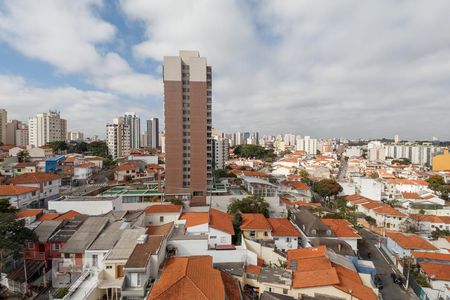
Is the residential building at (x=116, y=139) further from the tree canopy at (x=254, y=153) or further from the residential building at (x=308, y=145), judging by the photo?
the residential building at (x=308, y=145)

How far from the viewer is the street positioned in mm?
16316

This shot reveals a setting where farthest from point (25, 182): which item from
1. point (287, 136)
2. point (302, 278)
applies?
point (287, 136)

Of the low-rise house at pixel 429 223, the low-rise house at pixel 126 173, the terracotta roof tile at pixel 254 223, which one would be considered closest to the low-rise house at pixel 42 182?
the low-rise house at pixel 126 173

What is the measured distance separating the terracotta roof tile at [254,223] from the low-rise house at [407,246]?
11.6 metres

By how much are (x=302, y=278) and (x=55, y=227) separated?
1579 centimetres

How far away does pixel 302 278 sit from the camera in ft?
43.1

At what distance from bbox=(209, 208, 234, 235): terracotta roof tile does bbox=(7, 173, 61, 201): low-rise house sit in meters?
20.4

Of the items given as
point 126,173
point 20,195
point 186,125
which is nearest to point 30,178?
point 20,195

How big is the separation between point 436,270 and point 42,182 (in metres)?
36.4

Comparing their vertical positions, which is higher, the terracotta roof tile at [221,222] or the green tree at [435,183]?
the terracotta roof tile at [221,222]

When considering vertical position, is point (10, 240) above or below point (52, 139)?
below

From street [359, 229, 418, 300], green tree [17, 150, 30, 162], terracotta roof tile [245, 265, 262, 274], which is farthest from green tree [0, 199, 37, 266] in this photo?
green tree [17, 150, 30, 162]

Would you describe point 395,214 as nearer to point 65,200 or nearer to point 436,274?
point 436,274

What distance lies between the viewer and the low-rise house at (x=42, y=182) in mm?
26938
